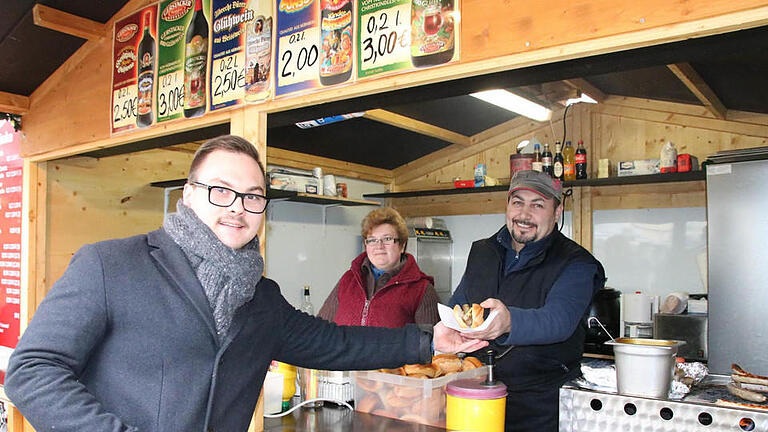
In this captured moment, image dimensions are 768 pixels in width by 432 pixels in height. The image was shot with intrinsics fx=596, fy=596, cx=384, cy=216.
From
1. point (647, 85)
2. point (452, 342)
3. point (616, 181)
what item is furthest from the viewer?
point (616, 181)

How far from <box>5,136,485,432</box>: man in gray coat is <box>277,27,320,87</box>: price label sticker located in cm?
95

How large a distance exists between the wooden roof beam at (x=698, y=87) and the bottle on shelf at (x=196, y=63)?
2479 mm

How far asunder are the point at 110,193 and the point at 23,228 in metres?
0.60

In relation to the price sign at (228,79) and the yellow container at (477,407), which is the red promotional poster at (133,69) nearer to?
the price sign at (228,79)

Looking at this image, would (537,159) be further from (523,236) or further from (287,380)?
(287,380)

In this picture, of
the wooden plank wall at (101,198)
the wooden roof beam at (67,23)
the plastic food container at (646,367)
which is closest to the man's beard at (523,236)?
the plastic food container at (646,367)

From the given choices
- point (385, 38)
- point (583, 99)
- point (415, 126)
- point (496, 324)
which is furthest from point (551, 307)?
point (583, 99)

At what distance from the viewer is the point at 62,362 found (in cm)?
128

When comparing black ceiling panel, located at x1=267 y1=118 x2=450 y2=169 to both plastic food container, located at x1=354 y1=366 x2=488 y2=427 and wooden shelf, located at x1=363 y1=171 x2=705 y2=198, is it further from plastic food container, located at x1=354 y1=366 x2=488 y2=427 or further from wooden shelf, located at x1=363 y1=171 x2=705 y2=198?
plastic food container, located at x1=354 y1=366 x2=488 y2=427

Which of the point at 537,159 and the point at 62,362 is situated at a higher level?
the point at 537,159

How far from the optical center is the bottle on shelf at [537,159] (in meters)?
4.93

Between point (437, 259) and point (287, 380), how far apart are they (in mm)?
3593

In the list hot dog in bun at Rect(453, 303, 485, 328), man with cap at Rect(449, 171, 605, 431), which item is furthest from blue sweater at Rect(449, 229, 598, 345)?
hot dog in bun at Rect(453, 303, 485, 328)

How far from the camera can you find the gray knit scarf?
154 cm
